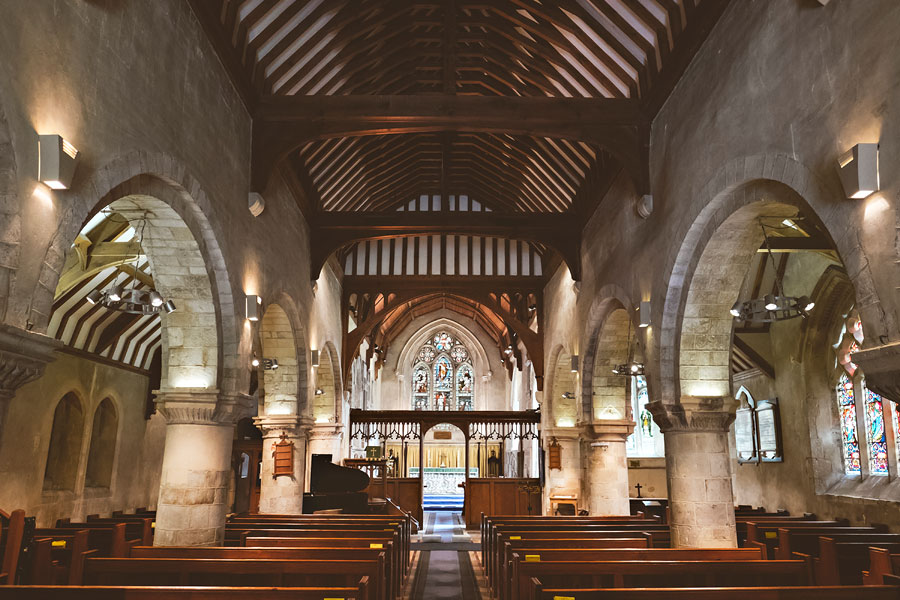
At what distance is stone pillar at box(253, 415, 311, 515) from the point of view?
11078 mm

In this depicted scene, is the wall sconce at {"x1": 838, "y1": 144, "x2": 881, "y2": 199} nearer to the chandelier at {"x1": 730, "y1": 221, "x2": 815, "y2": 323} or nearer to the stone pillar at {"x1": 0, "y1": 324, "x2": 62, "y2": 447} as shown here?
the chandelier at {"x1": 730, "y1": 221, "x2": 815, "y2": 323}

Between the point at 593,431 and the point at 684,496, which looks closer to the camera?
the point at 684,496

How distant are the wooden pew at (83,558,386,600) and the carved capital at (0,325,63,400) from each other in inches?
67.8

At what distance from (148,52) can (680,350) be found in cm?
557

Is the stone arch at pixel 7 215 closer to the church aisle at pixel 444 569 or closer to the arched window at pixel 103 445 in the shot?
the church aisle at pixel 444 569

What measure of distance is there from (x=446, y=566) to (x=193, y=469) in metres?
4.33

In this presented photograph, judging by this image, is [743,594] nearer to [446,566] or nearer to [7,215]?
[7,215]

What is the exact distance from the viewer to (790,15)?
16.0ft

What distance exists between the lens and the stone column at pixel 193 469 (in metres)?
6.76

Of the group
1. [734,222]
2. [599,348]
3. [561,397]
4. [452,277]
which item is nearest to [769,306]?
[734,222]

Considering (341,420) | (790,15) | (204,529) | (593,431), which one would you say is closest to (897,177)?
(790,15)

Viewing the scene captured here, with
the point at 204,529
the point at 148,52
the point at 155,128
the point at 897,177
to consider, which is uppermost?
the point at 148,52

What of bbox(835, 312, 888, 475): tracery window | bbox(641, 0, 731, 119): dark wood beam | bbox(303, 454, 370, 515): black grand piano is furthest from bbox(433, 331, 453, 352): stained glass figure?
bbox(641, 0, 731, 119): dark wood beam

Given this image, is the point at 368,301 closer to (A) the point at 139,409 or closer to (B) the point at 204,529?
(A) the point at 139,409
